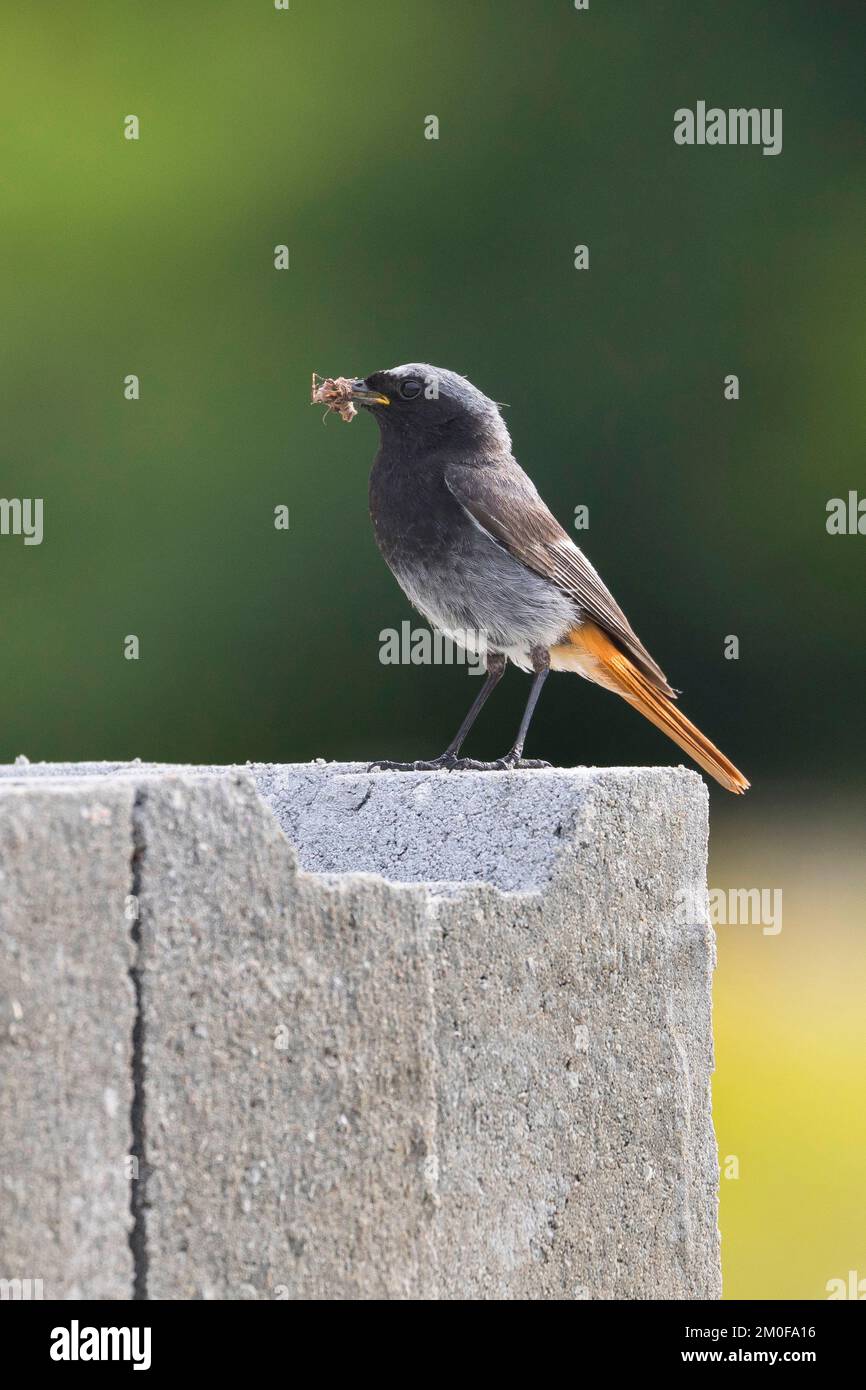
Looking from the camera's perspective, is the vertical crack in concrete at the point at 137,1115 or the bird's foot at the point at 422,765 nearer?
the vertical crack in concrete at the point at 137,1115

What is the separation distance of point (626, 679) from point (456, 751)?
657 mm

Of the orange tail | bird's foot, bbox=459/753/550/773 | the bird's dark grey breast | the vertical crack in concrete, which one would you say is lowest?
the vertical crack in concrete

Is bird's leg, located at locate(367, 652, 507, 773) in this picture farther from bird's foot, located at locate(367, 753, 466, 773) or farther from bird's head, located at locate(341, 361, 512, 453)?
bird's head, located at locate(341, 361, 512, 453)

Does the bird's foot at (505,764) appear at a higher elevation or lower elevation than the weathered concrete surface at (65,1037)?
higher

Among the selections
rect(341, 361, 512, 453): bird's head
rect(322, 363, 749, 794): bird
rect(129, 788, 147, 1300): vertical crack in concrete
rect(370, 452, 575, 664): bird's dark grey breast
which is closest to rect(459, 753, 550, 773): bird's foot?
rect(322, 363, 749, 794): bird

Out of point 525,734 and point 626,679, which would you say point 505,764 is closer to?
point 525,734

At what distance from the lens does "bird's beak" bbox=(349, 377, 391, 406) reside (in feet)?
17.1

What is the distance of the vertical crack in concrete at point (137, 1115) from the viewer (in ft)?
8.04

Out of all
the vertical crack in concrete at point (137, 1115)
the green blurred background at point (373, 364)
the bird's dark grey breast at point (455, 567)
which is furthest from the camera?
the green blurred background at point (373, 364)

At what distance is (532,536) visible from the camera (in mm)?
5172

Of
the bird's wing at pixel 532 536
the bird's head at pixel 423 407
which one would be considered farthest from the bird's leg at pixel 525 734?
the bird's head at pixel 423 407

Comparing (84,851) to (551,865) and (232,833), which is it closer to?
(232,833)

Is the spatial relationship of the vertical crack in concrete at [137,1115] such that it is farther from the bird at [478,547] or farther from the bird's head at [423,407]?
the bird's head at [423,407]

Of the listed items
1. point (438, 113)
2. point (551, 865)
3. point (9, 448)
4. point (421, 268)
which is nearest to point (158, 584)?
point (9, 448)
